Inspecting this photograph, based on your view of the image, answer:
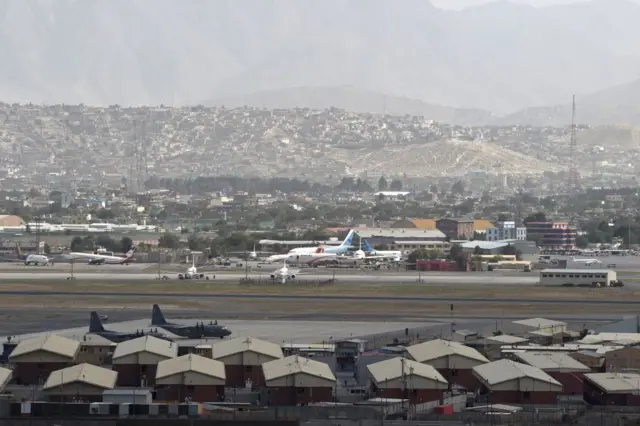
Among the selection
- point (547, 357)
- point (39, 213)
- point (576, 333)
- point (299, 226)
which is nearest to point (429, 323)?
point (576, 333)

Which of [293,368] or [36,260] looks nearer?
[293,368]

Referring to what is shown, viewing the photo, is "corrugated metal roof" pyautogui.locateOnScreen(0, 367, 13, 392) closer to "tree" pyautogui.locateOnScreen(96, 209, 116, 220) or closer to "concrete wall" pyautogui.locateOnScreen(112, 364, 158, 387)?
"concrete wall" pyautogui.locateOnScreen(112, 364, 158, 387)

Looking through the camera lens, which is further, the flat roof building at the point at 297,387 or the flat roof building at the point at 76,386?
the flat roof building at the point at 297,387

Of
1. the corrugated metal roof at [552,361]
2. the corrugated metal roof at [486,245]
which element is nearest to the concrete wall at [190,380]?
the corrugated metal roof at [552,361]

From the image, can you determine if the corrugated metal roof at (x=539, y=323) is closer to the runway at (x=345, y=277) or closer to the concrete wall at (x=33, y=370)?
the concrete wall at (x=33, y=370)

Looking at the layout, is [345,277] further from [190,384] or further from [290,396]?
[290,396]

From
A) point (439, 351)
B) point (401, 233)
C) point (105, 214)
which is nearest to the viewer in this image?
point (439, 351)

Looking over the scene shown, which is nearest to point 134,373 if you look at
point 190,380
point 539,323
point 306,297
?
point 190,380
